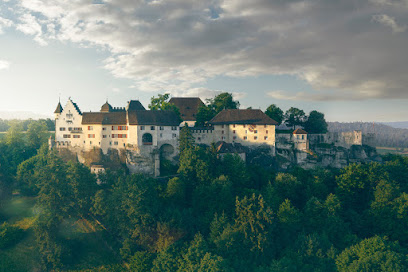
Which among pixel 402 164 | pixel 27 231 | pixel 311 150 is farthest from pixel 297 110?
pixel 27 231

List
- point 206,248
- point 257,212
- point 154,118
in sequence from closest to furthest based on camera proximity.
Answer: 1. point 206,248
2. point 257,212
3. point 154,118

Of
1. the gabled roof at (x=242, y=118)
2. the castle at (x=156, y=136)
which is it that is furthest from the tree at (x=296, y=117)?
the gabled roof at (x=242, y=118)

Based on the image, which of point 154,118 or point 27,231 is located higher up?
point 154,118

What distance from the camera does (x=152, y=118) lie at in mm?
70875

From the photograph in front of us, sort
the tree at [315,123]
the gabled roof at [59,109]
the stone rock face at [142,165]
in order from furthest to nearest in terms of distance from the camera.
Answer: the tree at [315,123]
the gabled roof at [59,109]
the stone rock face at [142,165]

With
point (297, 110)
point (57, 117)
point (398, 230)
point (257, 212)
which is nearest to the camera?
point (257, 212)

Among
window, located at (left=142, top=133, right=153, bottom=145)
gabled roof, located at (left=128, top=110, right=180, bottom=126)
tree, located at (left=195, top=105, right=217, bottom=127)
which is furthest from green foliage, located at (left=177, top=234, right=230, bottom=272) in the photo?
tree, located at (left=195, top=105, right=217, bottom=127)

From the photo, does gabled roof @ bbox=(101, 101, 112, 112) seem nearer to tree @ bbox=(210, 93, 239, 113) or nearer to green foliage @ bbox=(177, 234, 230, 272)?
tree @ bbox=(210, 93, 239, 113)

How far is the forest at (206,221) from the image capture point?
45.6 meters

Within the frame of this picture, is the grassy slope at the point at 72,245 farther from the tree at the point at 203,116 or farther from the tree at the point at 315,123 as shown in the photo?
the tree at the point at 315,123

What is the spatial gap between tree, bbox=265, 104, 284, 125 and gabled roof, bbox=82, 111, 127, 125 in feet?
146

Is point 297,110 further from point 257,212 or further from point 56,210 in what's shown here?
point 56,210

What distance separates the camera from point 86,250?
179ft

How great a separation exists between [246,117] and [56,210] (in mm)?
52088
